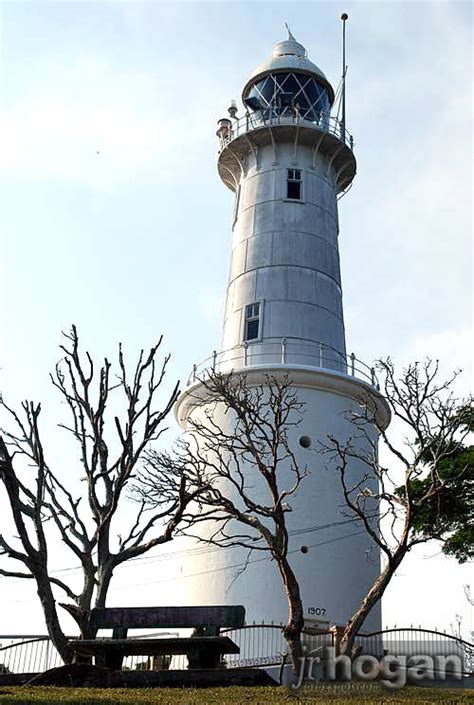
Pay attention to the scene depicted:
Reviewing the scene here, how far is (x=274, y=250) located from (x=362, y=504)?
729cm

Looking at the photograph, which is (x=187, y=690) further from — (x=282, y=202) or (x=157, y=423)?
(x=282, y=202)

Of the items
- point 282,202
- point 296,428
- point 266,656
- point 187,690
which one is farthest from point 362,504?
point 187,690

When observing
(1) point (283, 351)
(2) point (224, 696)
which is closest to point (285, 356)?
(1) point (283, 351)

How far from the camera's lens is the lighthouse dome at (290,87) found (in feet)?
84.8

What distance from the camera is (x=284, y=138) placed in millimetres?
25078

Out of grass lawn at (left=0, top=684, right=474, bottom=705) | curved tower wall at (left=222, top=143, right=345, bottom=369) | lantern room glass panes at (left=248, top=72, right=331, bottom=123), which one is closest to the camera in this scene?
grass lawn at (left=0, top=684, right=474, bottom=705)

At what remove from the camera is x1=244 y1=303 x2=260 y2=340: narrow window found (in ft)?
74.2

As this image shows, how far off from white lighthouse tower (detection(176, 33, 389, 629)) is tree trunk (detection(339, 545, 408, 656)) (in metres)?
4.62

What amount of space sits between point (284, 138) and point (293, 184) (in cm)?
151

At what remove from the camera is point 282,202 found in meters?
24.2

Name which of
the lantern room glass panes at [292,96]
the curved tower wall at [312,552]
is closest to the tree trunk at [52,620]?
the curved tower wall at [312,552]

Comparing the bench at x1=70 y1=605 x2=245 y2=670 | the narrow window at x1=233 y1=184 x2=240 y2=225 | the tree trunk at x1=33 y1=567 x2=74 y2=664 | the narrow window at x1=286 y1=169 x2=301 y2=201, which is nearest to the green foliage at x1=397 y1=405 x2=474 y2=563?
the bench at x1=70 y1=605 x2=245 y2=670

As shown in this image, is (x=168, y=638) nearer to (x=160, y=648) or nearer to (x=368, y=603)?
(x=160, y=648)

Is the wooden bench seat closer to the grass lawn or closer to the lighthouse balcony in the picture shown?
the grass lawn
